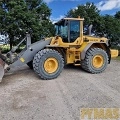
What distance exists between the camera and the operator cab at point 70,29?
7434 mm

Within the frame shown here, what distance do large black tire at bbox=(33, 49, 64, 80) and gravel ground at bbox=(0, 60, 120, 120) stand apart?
0.24m

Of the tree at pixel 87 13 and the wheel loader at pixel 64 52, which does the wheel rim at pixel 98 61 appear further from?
the tree at pixel 87 13

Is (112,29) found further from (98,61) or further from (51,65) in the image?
(51,65)

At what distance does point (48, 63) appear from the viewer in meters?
6.77

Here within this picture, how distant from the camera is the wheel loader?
21.7 ft

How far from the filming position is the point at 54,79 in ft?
22.1

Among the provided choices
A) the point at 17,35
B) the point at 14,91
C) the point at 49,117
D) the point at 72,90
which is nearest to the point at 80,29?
the point at 72,90

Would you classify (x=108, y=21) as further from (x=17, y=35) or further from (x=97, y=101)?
(x=97, y=101)

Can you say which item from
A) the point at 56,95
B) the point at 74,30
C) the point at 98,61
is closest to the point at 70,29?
the point at 74,30

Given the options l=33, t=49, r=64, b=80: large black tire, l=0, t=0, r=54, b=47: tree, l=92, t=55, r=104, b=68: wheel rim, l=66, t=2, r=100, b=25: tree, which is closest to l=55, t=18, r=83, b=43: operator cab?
l=33, t=49, r=64, b=80: large black tire

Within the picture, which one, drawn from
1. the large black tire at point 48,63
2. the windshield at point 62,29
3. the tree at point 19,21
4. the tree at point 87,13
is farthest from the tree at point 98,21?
the large black tire at point 48,63

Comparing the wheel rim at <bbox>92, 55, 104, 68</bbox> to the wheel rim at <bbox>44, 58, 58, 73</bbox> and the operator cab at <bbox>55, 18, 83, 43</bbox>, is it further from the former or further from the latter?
the wheel rim at <bbox>44, 58, 58, 73</bbox>

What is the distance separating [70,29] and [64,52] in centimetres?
88

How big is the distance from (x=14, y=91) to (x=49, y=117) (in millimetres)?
1960
